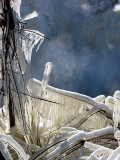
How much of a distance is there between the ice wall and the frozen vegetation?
15.0 feet

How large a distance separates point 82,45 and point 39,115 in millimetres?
4959

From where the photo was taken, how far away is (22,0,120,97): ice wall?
5699mm

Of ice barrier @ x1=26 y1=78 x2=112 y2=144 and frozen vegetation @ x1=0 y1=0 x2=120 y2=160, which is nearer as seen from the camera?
frozen vegetation @ x1=0 y1=0 x2=120 y2=160

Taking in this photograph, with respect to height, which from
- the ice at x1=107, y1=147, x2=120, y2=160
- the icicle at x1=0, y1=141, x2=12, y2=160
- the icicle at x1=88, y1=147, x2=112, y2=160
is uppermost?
the icicle at x1=0, y1=141, x2=12, y2=160

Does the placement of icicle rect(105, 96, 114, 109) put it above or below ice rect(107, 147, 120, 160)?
above

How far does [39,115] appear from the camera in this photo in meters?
1.07

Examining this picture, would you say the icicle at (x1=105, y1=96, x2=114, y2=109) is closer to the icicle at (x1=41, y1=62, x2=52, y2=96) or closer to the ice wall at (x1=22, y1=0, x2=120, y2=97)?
the icicle at (x1=41, y1=62, x2=52, y2=96)

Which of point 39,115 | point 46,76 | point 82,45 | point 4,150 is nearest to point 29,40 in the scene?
point 46,76

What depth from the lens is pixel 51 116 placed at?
1103 mm

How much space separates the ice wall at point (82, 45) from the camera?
570 cm

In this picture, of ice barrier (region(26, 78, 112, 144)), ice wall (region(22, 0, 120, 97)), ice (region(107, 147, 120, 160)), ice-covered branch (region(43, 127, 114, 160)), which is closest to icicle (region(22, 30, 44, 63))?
ice barrier (region(26, 78, 112, 144))

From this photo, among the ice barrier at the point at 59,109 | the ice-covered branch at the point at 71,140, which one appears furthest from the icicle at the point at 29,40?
the ice-covered branch at the point at 71,140

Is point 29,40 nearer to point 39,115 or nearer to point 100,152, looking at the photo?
point 39,115

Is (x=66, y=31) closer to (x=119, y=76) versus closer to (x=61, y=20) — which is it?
(x=61, y=20)
